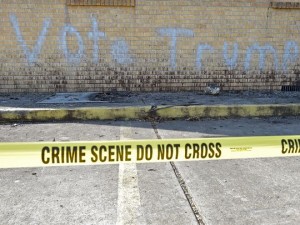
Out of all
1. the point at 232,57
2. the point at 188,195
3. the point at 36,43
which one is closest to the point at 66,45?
the point at 36,43

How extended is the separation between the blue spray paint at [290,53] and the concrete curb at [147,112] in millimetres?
2159

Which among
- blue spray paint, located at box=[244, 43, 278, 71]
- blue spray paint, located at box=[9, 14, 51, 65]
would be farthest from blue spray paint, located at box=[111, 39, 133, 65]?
blue spray paint, located at box=[244, 43, 278, 71]

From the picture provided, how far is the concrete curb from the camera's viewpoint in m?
6.41

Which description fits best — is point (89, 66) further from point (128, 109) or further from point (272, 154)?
point (272, 154)

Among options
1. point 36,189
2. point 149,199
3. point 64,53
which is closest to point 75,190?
point 36,189

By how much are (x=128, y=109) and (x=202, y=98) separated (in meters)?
2.03

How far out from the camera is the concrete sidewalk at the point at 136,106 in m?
6.46

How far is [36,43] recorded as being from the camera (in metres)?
8.06

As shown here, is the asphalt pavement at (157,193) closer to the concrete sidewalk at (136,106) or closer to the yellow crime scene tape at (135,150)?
the yellow crime scene tape at (135,150)

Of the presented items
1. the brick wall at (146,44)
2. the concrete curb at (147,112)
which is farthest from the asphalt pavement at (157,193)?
the brick wall at (146,44)

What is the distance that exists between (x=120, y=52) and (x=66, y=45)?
1324 millimetres

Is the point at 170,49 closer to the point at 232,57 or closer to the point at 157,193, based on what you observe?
the point at 232,57

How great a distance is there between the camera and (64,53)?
8.16 meters

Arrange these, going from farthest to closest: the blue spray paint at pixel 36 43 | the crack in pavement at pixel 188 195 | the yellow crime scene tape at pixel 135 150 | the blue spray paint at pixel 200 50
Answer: the blue spray paint at pixel 200 50, the blue spray paint at pixel 36 43, the crack in pavement at pixel 188 195, the yellow crime scene tape at pixel 135 150
